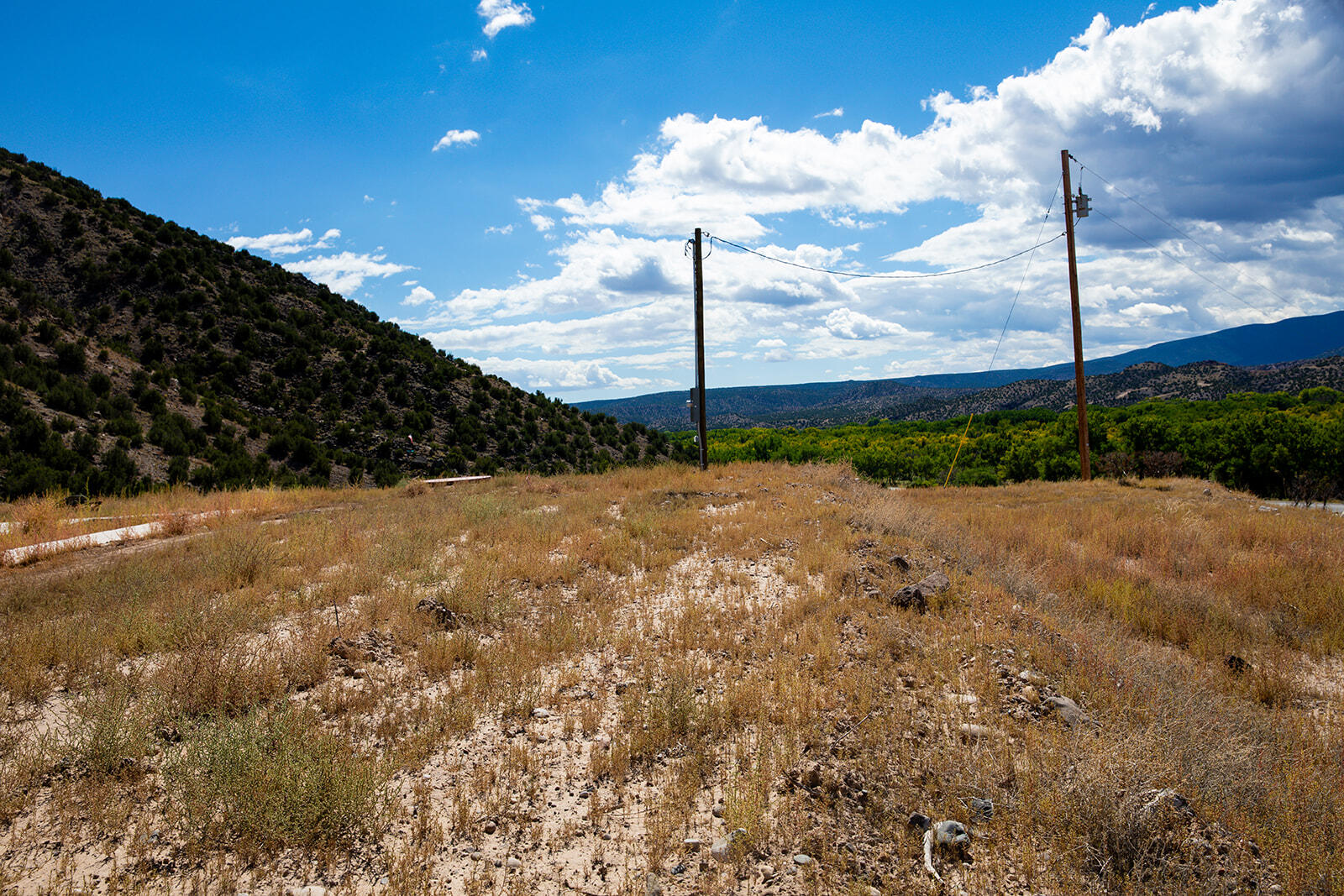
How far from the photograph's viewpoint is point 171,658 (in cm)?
559

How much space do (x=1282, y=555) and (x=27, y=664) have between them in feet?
51.5

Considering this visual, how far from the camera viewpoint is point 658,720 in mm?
4820

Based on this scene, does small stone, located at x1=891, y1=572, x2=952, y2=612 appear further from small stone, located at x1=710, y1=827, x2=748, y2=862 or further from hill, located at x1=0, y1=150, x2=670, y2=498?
hill, located at x1=0, y1=150, x2=670, y2=498

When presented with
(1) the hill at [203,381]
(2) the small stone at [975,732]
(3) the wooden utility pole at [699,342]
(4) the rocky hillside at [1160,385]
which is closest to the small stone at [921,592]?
(2) the small stone at [975,732]

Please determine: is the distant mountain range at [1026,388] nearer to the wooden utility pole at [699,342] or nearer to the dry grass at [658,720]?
the wooden utility pole at [699,342]

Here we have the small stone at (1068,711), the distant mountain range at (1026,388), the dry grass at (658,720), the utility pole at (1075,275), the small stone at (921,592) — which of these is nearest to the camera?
the dry grass at (658,720)

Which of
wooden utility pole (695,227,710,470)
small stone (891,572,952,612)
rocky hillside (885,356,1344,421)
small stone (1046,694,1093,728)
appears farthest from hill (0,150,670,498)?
rocky hillside (885,356,1344,421)

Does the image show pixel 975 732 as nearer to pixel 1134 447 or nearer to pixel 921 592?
pixel 921 592

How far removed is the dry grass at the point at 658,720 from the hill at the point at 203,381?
1456cm

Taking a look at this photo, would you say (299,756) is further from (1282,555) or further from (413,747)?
(1282,555)

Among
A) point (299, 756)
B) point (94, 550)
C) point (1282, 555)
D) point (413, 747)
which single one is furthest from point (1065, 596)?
point (94, 550)

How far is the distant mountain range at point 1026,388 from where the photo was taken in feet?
231

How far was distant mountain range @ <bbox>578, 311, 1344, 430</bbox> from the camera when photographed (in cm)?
7031

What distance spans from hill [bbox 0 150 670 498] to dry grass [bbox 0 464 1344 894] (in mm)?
14561
